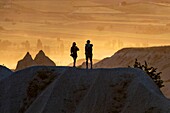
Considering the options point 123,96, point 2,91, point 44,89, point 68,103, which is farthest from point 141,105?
point 2,91

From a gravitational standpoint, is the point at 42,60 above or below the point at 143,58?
below

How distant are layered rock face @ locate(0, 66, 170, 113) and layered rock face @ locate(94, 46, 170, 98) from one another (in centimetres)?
11663

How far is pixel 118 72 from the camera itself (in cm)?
4019

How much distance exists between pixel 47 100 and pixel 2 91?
533 centimetres

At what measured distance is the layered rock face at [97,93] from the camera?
38.6 metres

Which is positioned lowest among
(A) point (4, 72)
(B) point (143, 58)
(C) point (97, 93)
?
(C) point (97, 93)

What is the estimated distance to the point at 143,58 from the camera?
581ft

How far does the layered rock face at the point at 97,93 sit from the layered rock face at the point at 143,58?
117 m

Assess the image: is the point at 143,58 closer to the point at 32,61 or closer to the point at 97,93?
the point at 32,61

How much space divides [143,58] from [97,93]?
5428 inches

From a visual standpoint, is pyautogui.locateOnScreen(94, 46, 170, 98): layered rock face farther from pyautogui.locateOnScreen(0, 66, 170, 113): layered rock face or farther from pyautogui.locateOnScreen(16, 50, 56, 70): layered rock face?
pyautogui.locateOnScreen(0, 66, 170, 113): layered rock face

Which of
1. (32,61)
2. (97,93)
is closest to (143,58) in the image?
(32,61)

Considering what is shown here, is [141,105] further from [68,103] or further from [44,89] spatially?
[44,89]

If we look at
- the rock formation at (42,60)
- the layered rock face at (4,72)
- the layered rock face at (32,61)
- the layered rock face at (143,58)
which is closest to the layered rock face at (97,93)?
the layered rock face at (4,72)
